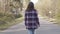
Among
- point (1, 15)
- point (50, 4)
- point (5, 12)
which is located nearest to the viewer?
point (1, 15)

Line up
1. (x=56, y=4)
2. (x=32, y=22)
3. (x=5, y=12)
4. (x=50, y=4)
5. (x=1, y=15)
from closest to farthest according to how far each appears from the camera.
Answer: (x=32, y=22), (x=1, y=15), (x=5, y=12), (x=56, y=4), (x=50, y=4)

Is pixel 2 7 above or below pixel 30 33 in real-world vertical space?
above

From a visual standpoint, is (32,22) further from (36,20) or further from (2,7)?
(2,7)

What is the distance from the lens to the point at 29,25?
767 centimetres

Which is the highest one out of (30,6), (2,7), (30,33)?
(2,7)

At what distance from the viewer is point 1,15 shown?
3148 centimetres

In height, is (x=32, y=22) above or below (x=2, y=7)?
below

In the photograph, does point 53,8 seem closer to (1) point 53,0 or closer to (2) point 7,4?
(1) point 53,0

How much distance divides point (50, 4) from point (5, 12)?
1235 cm

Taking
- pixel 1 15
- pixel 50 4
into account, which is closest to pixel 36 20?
pixel 1 15

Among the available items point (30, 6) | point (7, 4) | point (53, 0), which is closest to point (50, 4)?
point (53, 0)

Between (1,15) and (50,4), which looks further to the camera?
(50,4)

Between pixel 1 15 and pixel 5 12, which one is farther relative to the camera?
pixel 5 12

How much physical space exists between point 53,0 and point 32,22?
112 ft
